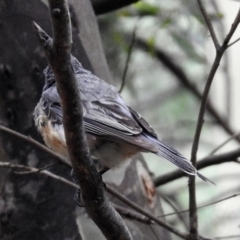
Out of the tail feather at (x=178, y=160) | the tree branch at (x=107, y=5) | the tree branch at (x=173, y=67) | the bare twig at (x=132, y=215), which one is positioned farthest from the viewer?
the tree branch at (x=173, y=67)

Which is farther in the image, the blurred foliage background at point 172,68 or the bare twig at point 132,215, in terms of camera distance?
the blurred foliage background at point 172,68

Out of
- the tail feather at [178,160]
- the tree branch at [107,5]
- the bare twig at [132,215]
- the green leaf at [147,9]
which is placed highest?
the tree branch at [107,5]

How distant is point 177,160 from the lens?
2.74 m

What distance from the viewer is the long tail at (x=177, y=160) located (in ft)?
8.79

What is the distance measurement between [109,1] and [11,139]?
1120 millimetres

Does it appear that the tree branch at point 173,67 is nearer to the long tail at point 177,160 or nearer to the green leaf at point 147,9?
the green leaf at point 147,9

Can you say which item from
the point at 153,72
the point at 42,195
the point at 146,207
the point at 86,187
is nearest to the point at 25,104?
the point at 42,195

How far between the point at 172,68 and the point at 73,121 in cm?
349

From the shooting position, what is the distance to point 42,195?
3.23 m

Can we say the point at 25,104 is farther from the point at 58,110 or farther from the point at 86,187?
the point at 86,187

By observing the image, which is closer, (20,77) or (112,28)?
(20,77)

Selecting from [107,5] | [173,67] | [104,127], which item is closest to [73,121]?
[104,127]

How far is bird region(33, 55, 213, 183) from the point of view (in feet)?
8.96

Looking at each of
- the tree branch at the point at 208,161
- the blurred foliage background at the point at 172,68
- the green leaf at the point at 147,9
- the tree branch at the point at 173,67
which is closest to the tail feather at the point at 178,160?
the tree branch at the point at 208,161
